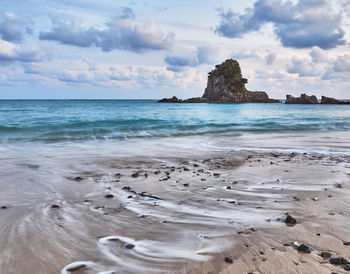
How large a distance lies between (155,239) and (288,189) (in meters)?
3.10

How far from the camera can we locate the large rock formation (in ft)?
409

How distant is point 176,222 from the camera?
351cm

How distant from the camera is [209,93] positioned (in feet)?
431

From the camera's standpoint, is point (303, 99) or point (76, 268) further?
point (303, 99)

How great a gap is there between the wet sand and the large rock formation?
400ft

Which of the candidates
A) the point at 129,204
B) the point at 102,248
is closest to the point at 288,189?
the point at 129,204

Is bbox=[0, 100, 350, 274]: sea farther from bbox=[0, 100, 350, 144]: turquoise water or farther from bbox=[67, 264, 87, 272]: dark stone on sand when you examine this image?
bbox=[0, 100, 350, 144]: turquoise water

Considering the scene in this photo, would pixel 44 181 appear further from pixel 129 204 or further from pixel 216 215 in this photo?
pixel 216 215

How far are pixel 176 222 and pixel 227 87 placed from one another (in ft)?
416

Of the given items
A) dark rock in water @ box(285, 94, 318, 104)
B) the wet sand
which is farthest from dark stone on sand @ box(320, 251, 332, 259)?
dark rock in water @ box(285, 94, 318, 104)

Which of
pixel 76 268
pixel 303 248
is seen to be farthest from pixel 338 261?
pixel 76 268

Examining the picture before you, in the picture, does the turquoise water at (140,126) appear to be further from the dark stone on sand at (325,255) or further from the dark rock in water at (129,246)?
the dark stone on sand at (325,255)

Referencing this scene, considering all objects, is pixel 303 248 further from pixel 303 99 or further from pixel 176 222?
pixel 303 99

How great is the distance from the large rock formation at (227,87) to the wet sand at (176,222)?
400 feet
